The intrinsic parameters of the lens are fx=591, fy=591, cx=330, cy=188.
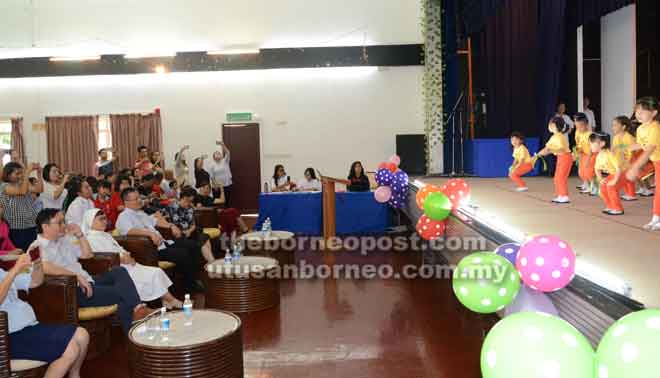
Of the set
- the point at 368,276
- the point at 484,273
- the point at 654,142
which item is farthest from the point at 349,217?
the point at 484,273

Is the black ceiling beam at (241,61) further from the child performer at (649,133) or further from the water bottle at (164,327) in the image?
the water bottle at (164,327)

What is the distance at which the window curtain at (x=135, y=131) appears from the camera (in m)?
12.5

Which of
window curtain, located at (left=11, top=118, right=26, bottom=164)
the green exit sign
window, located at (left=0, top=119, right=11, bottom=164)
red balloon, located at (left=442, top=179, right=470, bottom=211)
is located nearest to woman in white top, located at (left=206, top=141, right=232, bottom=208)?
the green exit sign

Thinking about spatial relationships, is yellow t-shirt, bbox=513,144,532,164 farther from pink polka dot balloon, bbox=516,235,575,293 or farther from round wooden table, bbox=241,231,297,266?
pink polka dot balloon, bbox=516,235,575,293

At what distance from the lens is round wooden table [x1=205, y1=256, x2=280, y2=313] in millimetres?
5277

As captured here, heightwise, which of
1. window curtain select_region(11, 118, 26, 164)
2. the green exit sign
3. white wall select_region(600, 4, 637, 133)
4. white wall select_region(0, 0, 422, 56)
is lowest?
window curtain select_region(11, 118, 26, 164)

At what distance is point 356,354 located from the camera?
416cm

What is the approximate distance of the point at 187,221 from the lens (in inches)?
262

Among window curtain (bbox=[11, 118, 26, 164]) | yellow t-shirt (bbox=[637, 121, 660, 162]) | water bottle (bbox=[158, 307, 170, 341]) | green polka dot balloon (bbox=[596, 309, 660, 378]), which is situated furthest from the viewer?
window curtain (bbox=[11, 118, 26, 164])

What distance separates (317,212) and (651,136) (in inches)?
217

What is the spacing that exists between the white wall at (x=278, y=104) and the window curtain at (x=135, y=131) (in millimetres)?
181

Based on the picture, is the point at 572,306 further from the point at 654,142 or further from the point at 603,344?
the point at 654,142

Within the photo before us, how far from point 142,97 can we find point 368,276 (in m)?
7.91

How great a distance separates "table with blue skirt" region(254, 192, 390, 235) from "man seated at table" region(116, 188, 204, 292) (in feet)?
9.94
